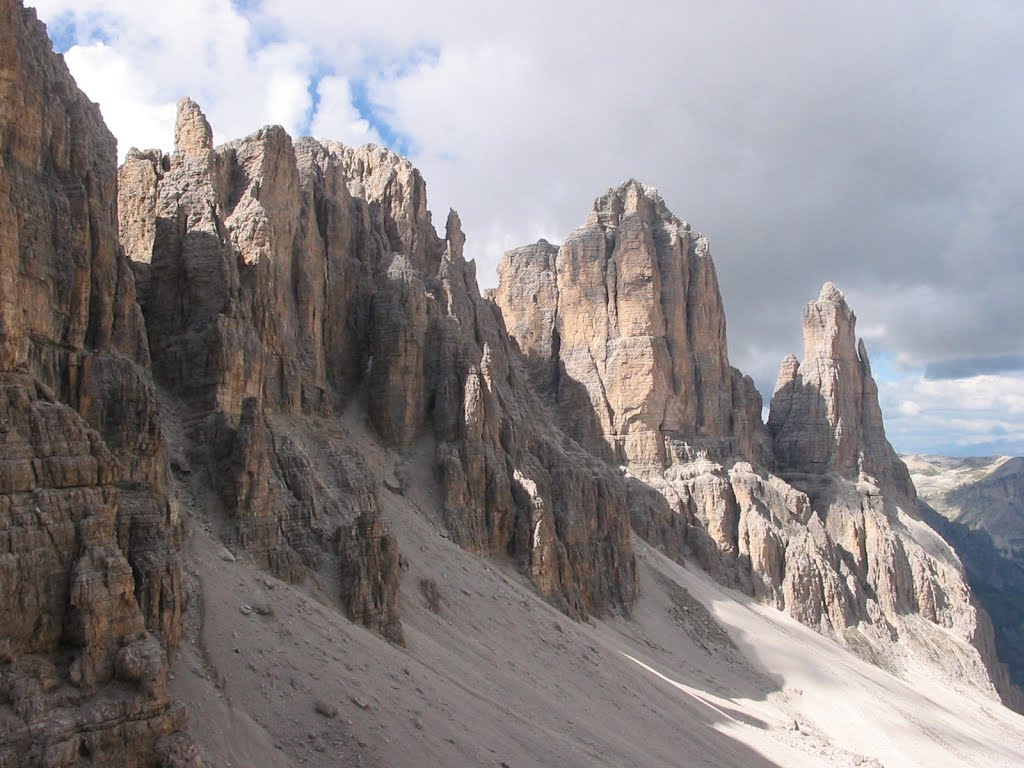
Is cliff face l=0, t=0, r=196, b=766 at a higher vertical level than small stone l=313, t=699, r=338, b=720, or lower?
higher

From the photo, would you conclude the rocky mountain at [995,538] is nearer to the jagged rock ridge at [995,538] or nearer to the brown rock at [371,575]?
the jagged rock ridge at [995,538]

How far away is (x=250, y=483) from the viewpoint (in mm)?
28531

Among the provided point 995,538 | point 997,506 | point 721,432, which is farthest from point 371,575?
point 997,506

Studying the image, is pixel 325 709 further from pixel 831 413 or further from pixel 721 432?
pixel 831 413

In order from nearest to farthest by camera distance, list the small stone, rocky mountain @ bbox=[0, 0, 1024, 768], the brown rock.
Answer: rocky mountain @ bbox=[0, 0, 1024, 768] < the small stone < the brown rock

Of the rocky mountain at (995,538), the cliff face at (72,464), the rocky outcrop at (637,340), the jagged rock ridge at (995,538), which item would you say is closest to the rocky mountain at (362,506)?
the cliff face at (72,464)

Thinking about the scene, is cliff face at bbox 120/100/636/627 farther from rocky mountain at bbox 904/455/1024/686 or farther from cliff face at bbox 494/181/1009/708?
rocky mountain at bbox 904/455/1024/686

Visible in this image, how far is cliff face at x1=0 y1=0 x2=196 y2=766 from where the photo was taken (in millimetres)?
15930

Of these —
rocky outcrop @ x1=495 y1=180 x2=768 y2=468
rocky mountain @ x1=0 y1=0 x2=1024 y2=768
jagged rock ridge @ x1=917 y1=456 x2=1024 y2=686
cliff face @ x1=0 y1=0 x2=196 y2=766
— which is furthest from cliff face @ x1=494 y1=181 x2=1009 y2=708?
cliff face @ x1=0 y1=0 x2=196 y2=766

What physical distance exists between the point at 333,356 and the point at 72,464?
31918mm

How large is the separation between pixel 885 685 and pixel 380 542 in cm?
4138

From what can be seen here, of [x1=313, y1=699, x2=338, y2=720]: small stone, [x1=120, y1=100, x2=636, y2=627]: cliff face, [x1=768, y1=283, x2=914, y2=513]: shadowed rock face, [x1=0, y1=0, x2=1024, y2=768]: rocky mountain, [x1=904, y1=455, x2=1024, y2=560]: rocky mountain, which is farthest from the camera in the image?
[x1=904, y1=455, x2=1024, y2=560]: rocky mountain

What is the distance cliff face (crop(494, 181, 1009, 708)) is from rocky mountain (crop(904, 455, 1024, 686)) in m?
39.6

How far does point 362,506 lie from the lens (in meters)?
33.8
